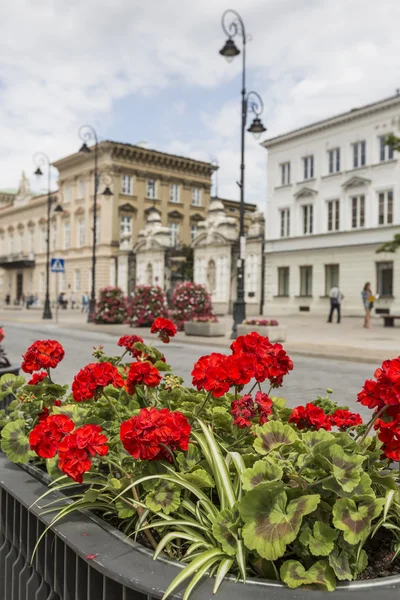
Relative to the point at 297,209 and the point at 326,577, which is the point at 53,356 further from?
the point at 297,209

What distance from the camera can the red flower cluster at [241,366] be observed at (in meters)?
2.41

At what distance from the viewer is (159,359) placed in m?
3.69

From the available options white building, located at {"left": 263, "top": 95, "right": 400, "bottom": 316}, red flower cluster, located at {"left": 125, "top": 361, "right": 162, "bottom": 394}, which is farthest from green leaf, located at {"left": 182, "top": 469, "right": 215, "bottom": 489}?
white building, located at {"left": 263, "top": 95, "right": 400, "bottom": 316}

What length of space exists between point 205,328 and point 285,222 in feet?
72.5

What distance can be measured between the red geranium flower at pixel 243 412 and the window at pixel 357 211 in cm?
3341

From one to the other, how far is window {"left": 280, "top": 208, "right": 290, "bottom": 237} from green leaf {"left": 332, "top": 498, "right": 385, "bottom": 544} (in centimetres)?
3809

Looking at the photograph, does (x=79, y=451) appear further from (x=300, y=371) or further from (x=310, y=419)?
(x=300, y=371)

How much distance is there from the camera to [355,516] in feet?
5.68

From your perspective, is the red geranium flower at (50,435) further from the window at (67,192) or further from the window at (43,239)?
the window at (43,239)

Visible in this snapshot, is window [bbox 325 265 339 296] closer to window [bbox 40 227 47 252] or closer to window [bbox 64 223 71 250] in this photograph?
window [bbox 64 223 71 250]

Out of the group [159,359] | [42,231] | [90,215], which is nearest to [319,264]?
[90,215]

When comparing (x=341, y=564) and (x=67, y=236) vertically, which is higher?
(x=67, y=236)

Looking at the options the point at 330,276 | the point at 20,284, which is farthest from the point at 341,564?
the point at 20,284

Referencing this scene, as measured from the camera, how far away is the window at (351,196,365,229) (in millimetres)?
34250
